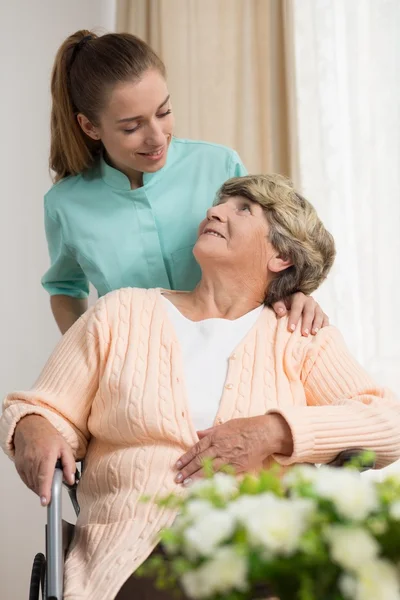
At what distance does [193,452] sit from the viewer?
171 cm

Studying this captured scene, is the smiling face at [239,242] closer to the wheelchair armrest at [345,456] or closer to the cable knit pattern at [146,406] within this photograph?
the cable knit pattern at [146,406]

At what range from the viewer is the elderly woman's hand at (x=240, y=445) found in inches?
65.9

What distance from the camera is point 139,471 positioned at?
1.74 m

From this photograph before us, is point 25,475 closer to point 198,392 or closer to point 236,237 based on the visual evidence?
point 198,392

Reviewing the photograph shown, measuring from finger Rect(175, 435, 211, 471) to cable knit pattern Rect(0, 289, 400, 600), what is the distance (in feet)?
0.09

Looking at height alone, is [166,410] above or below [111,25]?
below

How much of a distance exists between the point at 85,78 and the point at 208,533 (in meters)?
1.55

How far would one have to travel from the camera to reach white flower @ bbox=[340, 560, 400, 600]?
2.41 ft

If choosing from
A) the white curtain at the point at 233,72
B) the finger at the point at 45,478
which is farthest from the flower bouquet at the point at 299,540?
the white curtain at the point at 233,72

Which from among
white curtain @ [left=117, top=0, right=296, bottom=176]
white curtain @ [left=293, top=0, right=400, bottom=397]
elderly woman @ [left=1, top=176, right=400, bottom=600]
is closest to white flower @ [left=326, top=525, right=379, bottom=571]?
elderly woman @ [left=1, top=176, right=400, bottom=600]

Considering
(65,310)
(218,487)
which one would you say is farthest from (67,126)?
(218,487)

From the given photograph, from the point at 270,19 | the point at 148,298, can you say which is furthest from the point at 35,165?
the point at 148,298

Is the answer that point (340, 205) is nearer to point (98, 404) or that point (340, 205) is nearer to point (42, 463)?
point (98, 404)

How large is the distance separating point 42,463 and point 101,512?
0.60ft
